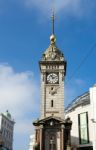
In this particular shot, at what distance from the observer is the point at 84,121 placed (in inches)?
3105

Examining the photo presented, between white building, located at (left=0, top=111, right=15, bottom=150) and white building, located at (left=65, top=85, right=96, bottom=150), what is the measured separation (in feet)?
119

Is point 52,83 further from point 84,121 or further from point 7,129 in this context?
point 7,129

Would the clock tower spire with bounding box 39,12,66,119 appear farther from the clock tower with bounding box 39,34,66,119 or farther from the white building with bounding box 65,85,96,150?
the white building with bounding box 65,85,96,150

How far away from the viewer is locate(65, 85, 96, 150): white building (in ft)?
240

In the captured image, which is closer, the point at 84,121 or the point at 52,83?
the point at 52,83

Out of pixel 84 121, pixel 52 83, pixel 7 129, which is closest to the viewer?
pixel 52 83

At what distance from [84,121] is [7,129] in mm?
50340

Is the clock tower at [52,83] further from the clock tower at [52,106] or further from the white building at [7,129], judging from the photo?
the white building at [7,129]

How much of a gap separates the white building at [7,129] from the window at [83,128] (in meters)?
41.8

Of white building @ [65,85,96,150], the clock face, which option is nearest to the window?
white building @ [65,85,96,150]

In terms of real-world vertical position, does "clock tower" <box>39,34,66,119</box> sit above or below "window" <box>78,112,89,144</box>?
above

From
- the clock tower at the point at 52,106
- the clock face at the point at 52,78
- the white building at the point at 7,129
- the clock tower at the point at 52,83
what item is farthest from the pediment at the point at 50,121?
the white building at the point at 7,129

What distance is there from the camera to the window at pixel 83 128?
77.2 meters

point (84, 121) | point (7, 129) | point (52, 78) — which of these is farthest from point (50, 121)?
point (7, 129)
